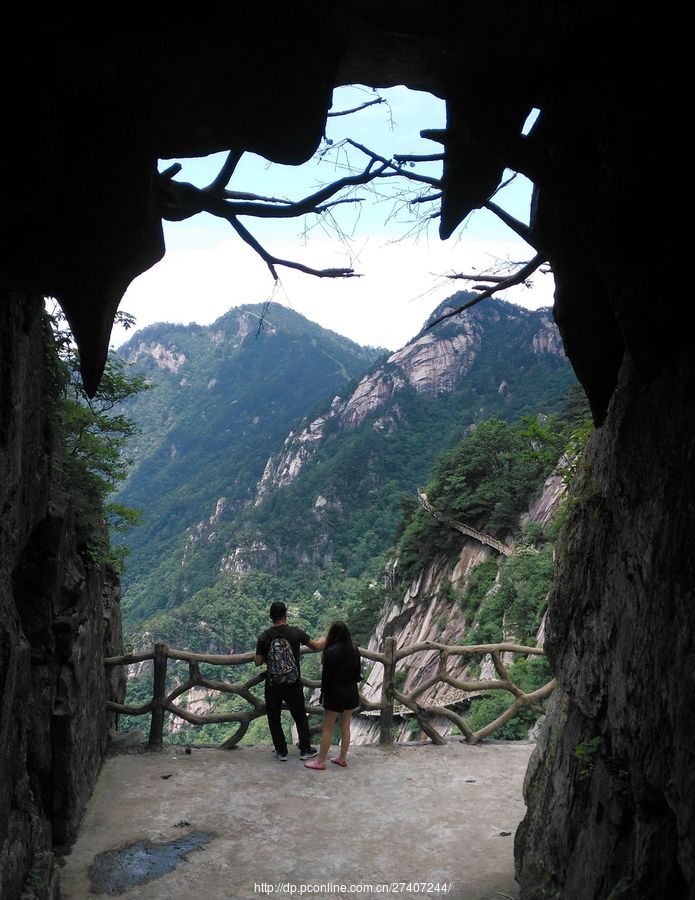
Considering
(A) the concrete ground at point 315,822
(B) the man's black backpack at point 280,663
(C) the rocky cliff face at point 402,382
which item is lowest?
(A) the concrete ground at point 315,822

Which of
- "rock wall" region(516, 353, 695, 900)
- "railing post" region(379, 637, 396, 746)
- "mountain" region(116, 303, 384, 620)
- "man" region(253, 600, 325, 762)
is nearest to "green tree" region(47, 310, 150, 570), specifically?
"man" region(253, 600, 325, 762)

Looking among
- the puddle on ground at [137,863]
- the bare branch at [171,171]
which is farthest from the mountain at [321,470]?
the bare branch at [171,171]

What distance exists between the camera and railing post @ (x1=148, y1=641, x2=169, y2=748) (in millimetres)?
6551

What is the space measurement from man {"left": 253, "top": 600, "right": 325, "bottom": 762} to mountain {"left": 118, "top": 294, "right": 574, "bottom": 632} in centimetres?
3112

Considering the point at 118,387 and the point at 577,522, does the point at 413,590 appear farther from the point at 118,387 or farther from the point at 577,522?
the point at 577,522

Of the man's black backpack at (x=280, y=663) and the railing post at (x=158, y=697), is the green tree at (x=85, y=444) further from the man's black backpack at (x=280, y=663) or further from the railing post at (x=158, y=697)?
the man's black backpack at (x=280, y=663)

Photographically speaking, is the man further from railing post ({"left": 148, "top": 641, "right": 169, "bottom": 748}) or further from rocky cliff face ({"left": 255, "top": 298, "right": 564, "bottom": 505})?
rocky cliff face ({"left": 255, "top": 298, "right": 564, "bottom": 505})

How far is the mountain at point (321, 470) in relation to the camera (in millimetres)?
49562

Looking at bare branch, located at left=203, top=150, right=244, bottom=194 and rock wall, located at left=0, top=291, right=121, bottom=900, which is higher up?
bare branch, located at left=203, top=150, right=244, bottom=194

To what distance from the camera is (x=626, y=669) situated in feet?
9.96

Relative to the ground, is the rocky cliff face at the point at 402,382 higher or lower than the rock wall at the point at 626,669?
higher

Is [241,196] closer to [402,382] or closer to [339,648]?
[339,648]

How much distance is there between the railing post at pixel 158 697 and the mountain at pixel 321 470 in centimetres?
3086

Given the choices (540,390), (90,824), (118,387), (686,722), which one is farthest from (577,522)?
(540,390)
